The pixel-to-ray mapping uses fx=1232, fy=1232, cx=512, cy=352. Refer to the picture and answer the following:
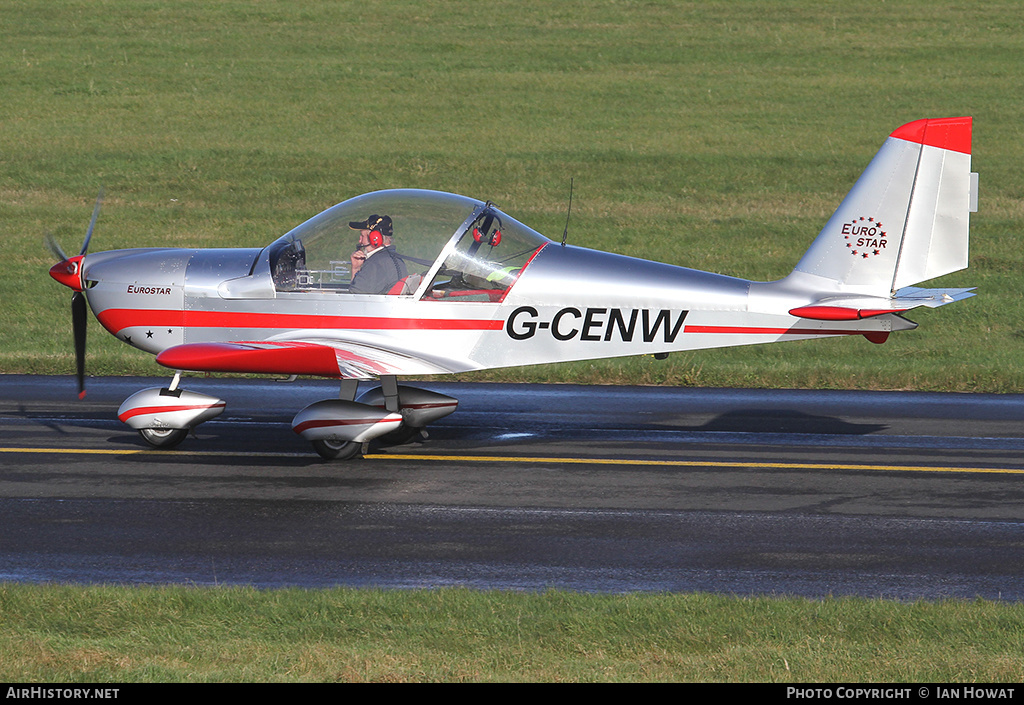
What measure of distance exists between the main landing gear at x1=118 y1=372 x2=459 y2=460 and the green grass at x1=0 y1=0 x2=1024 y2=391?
395cm

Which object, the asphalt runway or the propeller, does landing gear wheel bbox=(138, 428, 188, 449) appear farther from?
the propeller

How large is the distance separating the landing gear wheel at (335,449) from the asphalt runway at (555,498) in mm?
141

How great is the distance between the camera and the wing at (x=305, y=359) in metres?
11.2

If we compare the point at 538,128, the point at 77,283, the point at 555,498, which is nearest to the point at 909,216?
the point at 555,498

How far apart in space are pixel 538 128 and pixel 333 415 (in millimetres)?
23748

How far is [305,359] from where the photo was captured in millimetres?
11398

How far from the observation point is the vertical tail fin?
11.4 meters

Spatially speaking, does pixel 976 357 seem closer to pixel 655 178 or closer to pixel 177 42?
pixel 655 178

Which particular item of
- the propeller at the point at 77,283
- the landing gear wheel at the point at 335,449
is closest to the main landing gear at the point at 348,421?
the landing gear wheel at the point at 335,449

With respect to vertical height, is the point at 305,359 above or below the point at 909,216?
below

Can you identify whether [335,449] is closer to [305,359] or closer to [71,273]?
[305,359]

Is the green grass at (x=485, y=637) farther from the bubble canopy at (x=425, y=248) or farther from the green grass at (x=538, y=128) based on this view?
the green grass at (x=538, y=128)

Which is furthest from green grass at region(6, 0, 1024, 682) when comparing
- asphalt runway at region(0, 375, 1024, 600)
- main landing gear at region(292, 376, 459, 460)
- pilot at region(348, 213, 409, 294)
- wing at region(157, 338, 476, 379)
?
pilot at region(348, 213, 409, 294)

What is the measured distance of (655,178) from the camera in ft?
98.6
